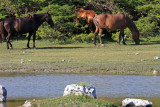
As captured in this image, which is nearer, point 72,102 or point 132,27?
point 72,102

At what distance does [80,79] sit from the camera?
41.3 ft

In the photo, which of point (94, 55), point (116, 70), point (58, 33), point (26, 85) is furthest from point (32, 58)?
point (58, 33)

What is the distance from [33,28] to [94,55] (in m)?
4.83

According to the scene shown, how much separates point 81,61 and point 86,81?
13.7 ft

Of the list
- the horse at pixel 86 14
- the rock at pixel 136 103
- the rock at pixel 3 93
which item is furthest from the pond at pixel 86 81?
the horse at pixel 86 14

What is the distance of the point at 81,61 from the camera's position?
53.5 ft

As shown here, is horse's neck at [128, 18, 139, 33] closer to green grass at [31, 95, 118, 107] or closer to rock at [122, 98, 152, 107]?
rock at [122, 98, 152, 107]

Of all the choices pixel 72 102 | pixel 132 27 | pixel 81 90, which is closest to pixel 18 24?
pixel 132 27

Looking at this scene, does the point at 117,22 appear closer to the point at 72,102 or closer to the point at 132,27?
the point at 132,27

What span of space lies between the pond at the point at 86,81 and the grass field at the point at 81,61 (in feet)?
4.08

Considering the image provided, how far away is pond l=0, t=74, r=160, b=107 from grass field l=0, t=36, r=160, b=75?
1.24 meters

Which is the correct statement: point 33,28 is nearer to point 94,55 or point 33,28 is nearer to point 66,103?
point 94,55

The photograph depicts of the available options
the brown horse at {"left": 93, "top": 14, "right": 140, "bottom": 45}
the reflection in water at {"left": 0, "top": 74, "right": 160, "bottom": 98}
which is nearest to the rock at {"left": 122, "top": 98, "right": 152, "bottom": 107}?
the reflection in water at {"left": 0, "top": 74, "right": 160, "bottom": 98}

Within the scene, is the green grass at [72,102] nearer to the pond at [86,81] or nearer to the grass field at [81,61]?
the pond at [86,81]
